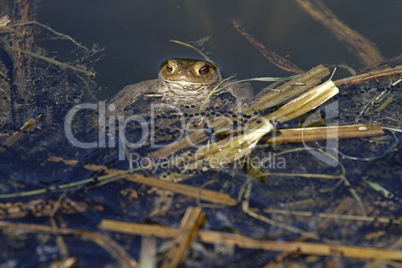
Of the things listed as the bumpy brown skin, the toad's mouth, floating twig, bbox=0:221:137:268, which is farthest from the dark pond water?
the toad's mouth

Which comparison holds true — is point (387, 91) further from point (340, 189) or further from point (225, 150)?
point (225, 150)

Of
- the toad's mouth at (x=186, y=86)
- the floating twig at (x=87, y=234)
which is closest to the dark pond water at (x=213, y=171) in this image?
the floating twig at (x=87, y=234)

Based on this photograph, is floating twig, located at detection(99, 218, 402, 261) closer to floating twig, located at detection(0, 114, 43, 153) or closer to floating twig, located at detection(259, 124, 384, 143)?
A: floating twig, located at detection(259, 124, 384, 143)

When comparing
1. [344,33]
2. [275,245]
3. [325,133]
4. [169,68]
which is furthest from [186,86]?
[275,245]

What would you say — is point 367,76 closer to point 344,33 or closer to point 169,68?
point 344,33

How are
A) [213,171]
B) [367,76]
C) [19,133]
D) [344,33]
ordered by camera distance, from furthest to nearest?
1. [344,33]
2. [367,76]
3. [19,133]
4. [213,171]

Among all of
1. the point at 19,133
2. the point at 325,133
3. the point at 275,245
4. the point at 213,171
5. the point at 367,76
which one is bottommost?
the point at 275,245
